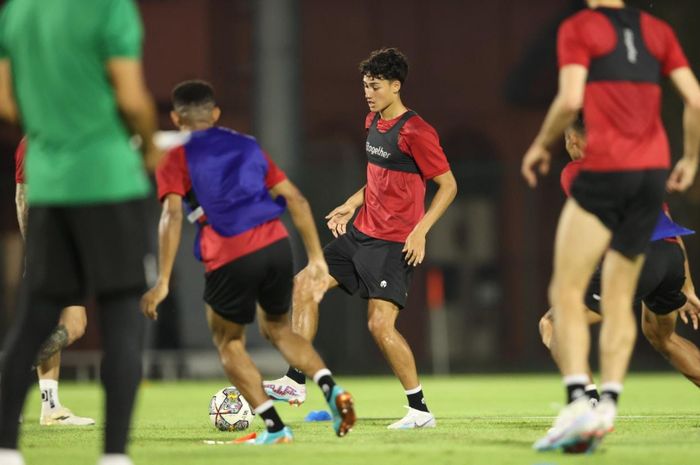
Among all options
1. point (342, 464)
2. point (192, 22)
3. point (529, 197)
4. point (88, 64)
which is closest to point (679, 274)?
point (342, 464)

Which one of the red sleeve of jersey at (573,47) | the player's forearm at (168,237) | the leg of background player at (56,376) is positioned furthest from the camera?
the leg of background player at (56,376)

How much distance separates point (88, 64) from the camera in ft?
20.0

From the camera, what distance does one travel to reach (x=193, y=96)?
774cm

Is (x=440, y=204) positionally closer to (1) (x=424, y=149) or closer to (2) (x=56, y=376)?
(1) (x=424, y=149)

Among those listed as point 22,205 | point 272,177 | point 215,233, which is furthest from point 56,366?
point 272,177

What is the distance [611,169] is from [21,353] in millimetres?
2928

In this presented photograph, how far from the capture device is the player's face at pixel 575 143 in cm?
891

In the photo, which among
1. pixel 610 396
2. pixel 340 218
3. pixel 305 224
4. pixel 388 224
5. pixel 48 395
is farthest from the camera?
pixel 48 395

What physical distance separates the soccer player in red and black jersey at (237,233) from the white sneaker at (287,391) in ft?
6.13

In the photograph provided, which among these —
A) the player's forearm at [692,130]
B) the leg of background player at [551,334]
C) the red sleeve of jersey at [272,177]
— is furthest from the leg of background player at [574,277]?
the leg of background player at [551,334]

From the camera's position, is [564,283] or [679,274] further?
[679,274]

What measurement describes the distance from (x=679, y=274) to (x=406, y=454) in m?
2.68

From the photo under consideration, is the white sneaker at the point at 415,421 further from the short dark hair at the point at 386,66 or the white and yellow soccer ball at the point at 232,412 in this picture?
the short dark hair at the point at 386,66

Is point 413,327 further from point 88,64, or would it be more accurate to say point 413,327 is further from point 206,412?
point 88,64
